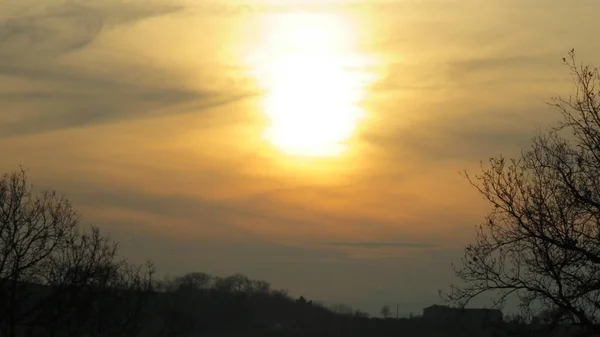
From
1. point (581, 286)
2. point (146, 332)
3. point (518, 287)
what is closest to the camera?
point (581, 286)

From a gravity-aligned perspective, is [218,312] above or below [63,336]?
above

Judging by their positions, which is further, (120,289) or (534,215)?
→ (120,289)

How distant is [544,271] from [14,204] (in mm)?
19222

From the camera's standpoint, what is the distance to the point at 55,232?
104 ft

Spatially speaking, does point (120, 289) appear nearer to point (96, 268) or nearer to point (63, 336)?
point (63, 336)

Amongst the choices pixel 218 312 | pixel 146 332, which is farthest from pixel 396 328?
pixel 146 332

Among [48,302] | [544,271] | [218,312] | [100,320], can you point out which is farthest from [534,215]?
[218,312]

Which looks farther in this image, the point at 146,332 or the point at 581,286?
the point at 146,332

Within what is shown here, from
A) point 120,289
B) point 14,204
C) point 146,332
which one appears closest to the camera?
point 14,204

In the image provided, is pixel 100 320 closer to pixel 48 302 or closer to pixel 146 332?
pixel 48 302

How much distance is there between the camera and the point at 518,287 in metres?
22.6

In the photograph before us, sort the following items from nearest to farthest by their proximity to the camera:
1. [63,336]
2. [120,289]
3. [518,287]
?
[518,287], [63,336], [120,289]

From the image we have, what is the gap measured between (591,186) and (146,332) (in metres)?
41.4

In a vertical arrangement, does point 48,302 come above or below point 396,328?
below
